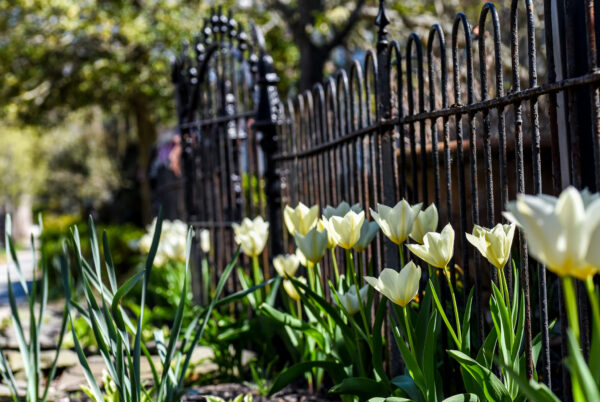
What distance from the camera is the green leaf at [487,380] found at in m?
1.80

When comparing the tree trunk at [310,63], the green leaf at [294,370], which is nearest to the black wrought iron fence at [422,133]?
the green leaf at [294,370]

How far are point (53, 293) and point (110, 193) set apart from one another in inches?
539

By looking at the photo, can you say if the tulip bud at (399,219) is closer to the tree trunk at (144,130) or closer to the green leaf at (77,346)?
the green leaf at (77,346)

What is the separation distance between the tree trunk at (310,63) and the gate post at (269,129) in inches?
186

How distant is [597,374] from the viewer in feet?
4.09

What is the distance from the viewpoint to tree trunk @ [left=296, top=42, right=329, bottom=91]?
901cm

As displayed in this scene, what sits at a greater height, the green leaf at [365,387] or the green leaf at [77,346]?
the green leaf at [77,346]

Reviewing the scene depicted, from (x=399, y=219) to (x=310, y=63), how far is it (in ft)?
23.9

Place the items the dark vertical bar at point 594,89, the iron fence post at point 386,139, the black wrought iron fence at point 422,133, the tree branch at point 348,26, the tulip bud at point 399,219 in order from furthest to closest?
the tree branch at point 348,26
the iron fence post at point 386,139
the tulip bud at point 399,219
the black wrought iron fence at point 422,133
the dark vertical bar at point 594,89

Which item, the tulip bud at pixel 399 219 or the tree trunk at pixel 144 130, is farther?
the tree trunk at pixel 144 130

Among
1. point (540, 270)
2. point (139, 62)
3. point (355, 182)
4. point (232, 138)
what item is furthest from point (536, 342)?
point (139, 62)

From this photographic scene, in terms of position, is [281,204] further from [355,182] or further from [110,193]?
[110,193]

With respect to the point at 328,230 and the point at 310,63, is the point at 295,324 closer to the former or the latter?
the point at 328,230

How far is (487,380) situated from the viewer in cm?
182
